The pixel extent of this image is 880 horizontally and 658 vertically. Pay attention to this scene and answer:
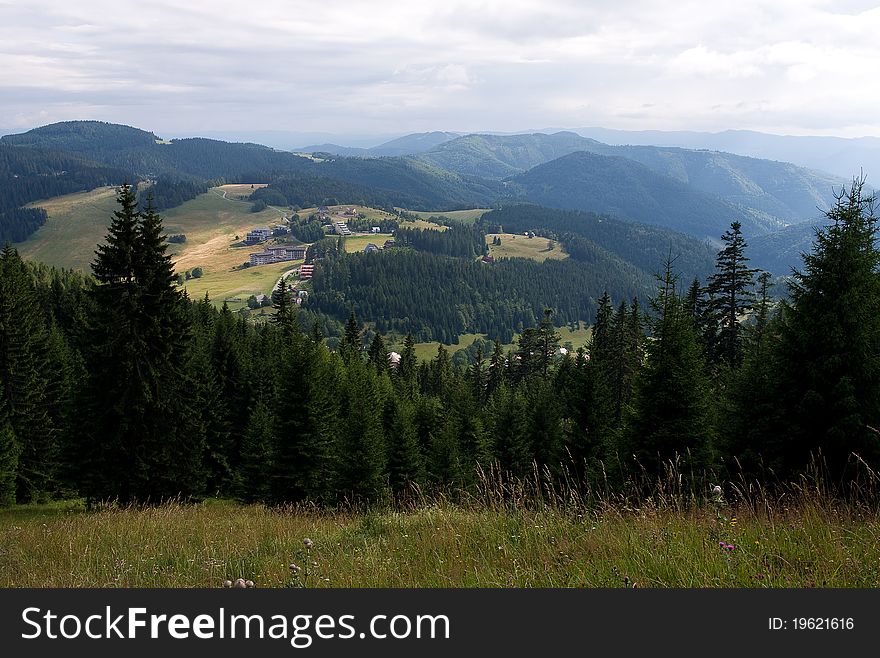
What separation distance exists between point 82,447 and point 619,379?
36.0 meters

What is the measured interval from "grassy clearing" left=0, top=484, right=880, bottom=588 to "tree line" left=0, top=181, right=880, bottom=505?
7.38ft

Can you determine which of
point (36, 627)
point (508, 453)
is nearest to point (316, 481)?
point (508, 453)

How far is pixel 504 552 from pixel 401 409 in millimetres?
31981

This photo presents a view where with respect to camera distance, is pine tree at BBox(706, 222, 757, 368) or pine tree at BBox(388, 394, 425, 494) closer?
pine tree at BBox(706, 222, 757, 368)

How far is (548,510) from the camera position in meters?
7.65

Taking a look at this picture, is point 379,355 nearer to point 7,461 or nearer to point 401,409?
point 401,409

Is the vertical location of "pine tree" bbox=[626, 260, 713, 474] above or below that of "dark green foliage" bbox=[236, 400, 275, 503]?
above

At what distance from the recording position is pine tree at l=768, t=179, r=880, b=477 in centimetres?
1439

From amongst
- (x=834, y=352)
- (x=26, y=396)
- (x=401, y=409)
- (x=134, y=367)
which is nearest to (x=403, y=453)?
(x=401, y=409)

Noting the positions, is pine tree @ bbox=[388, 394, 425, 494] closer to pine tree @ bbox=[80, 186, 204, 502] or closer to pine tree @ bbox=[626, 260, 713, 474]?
pine tree @ bbox=[80, 186, 204, 502]

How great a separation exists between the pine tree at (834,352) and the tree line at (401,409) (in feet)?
0.14

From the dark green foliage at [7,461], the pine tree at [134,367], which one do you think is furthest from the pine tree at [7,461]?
the pine tree at [134,367]

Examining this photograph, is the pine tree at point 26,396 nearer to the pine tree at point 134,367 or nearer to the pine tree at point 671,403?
the pine tree at point 134,367

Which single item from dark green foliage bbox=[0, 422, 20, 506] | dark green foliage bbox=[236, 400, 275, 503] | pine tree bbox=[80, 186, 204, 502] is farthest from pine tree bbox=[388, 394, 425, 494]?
dark green foliage bbox=[0, 422, 20, 506]
